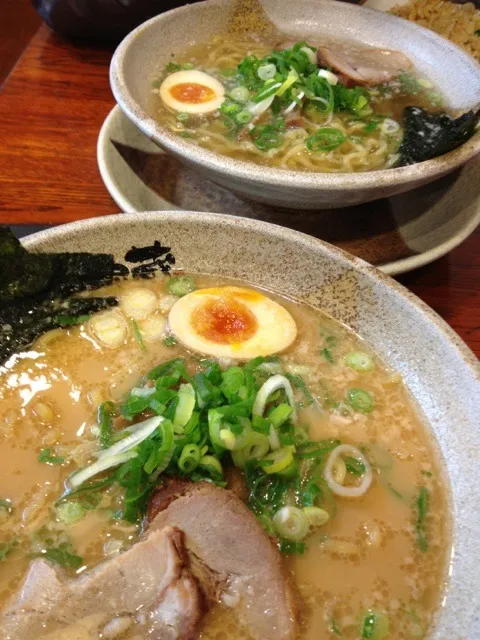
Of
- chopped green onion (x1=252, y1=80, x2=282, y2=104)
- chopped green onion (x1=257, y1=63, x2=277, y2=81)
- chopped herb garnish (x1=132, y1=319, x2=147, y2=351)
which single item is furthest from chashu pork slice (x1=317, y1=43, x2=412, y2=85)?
chopped herb garnish (x1=132, y1=319, x2=147, y2=351)

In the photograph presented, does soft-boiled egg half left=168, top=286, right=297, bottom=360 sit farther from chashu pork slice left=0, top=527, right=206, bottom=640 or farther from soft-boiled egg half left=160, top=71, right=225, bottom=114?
soft-boiled egg half left=160, top=71, right=225, bottom=114

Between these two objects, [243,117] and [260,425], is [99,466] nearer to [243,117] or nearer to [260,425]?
[260,425]

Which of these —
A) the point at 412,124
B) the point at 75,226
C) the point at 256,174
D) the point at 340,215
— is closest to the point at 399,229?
the point at 340,215

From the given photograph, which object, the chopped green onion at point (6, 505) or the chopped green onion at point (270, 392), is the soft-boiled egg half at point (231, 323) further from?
the chopped green onion at point (6, 505)

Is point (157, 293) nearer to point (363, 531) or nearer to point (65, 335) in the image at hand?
point (65, 335)

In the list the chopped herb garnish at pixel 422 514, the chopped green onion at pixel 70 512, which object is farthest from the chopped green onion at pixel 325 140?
the chopped green onion at pixel 70 512

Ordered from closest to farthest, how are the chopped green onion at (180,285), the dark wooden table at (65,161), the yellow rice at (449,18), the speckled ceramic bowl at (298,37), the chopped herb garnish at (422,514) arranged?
the chopped herb garnish at (422,514) < the chopped green onion at (180,285) < the speckled ceramic bowl at (298,37) < the dark wooden table at (65,161) < the yellow rice at (449,18)
